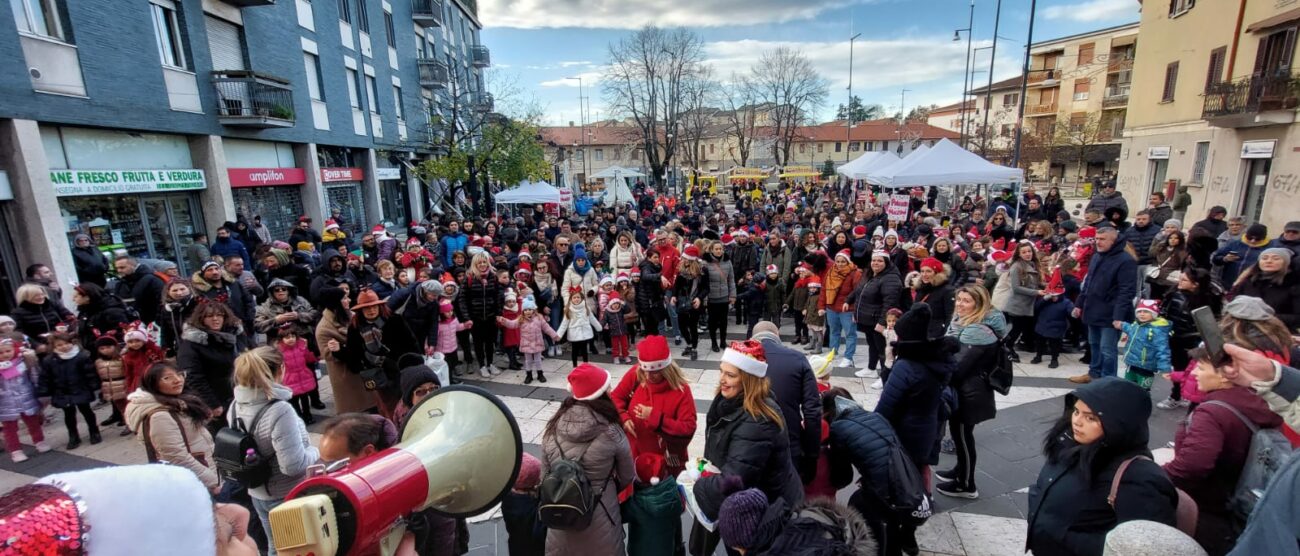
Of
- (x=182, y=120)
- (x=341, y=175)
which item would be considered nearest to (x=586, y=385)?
(x=182, y=120)

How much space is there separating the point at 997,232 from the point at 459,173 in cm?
1590

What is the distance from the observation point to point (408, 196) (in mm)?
23703

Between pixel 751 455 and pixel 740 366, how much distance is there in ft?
1.43

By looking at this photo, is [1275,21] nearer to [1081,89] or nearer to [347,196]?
[347,196]

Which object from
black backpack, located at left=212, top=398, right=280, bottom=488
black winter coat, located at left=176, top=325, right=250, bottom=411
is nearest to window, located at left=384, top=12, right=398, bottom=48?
black winter coat, located at left=176, top=325, right=250, bottom=411

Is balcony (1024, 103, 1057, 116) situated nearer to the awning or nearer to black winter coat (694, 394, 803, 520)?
the awning

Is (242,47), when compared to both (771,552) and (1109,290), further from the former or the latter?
(1109,290)

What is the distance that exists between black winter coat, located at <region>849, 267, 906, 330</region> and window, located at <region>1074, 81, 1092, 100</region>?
46.7 meters

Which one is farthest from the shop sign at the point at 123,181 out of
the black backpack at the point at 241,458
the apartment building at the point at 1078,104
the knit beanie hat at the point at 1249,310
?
the apartment building at the point at 1078,104

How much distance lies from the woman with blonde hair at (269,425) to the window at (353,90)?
19.1m

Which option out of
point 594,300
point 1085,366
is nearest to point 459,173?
point 594,300

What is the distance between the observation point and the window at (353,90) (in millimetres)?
18875

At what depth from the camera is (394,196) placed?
74.5 feet

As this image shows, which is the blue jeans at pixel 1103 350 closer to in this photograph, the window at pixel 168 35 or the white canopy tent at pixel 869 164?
the white canopy tent at pixel 869 164
